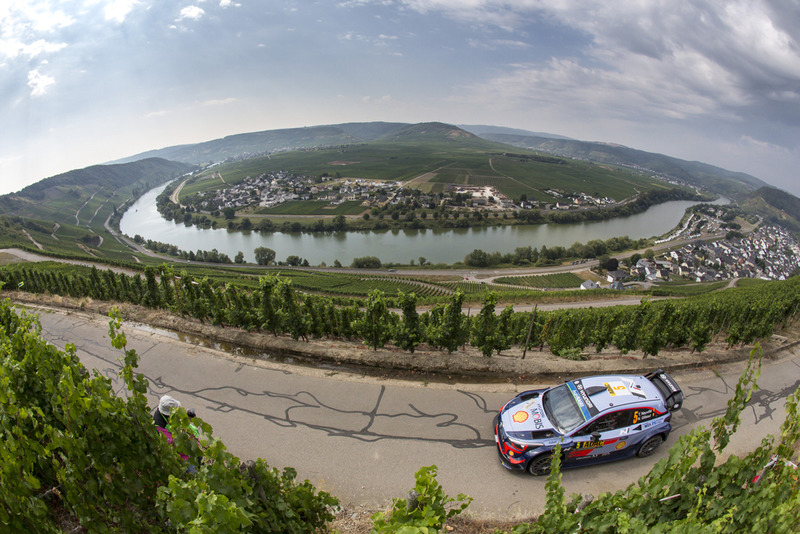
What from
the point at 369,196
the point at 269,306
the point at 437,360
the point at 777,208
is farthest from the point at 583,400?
the point at 777,208

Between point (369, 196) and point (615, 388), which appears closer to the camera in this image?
point (615, 388)

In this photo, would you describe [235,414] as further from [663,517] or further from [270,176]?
[270,176]

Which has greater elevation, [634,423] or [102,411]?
[102,411]

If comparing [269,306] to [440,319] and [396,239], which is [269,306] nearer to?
[440,319]

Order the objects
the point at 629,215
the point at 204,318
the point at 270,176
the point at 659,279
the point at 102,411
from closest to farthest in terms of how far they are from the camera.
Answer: the point at 102,411 < the point at 204,318 < the point at 659,279 < the point at 629,215 < the point at 270,176

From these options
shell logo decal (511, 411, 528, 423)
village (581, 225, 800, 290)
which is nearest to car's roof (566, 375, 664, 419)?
shell logo decal (511, 411, 528, 423)

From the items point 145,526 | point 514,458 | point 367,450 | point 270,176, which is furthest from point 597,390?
point 270,176
